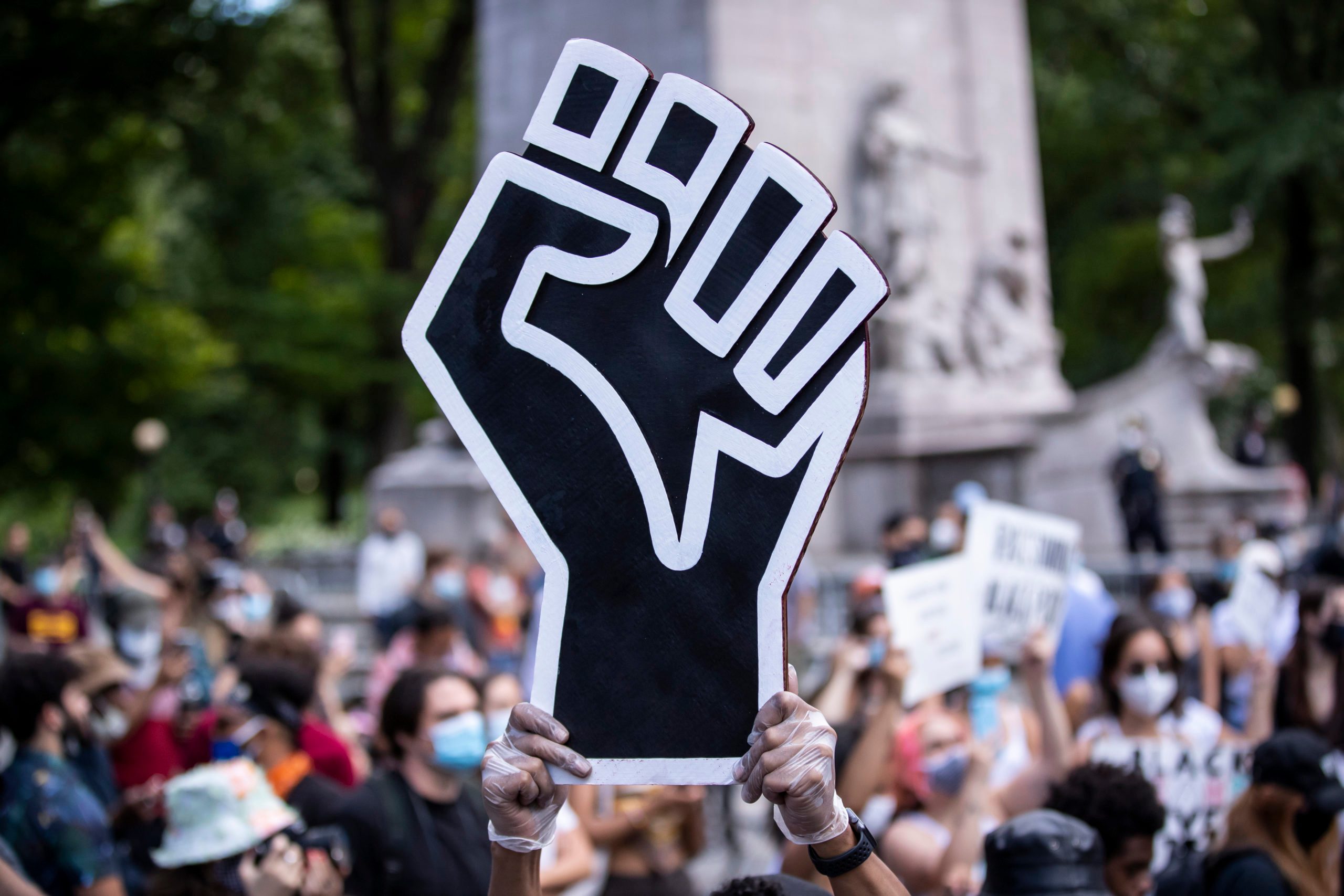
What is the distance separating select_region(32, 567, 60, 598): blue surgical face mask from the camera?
44.4ft

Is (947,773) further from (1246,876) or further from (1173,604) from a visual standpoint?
(1173,604)

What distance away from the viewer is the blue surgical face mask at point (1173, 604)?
7.72m

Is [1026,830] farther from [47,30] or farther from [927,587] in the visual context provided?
[47,30]

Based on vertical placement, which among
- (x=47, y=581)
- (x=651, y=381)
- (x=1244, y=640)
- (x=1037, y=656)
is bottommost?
(x=47, y=581)

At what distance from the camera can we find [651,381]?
99.9 inches

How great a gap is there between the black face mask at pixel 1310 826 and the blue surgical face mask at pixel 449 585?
284 inches

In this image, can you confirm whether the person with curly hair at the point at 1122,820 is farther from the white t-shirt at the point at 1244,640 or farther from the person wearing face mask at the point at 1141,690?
the white t-shirt at the point at 1244,640

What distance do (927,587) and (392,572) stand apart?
359 inches

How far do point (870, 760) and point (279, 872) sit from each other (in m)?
1.94

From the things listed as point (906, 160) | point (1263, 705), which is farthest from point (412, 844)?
point (906, 160)

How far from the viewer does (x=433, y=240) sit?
113 feet

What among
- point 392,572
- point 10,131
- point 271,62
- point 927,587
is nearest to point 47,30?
point 10,131

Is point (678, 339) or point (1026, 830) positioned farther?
point (1026, 830)

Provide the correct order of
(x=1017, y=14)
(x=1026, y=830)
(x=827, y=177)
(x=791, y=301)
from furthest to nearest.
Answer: (x=1017, y=14)
(x=827, y=177)
(x=1026, y=830)
(x=791, y=301)
